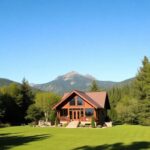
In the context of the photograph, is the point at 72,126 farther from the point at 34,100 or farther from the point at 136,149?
the point at 136,149

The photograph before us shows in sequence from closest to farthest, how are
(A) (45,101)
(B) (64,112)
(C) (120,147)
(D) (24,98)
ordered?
1. (C) (120,147)
2. (B) (64,112)
3. (D) (24,98)
4. (A) (45,101)

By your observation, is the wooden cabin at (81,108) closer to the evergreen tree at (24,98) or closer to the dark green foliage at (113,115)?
the dark green foliage at (113,115)

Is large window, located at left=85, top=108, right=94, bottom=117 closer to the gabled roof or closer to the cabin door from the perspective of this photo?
the gabled roof

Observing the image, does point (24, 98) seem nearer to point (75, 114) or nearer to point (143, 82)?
point (75, 114)

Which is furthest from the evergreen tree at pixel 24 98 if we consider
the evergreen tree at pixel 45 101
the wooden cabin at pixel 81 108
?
the wooden cabin at pixel 81 108

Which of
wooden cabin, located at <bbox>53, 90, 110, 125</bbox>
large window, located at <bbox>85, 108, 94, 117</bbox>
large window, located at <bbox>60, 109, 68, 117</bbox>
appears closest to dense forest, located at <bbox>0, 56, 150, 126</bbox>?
large window, located at <bbox>60, 109, 68, 117</bbox>

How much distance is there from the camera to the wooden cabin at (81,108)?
2334 inches

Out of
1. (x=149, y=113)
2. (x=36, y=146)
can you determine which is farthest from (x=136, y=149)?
(x=149, y=113)

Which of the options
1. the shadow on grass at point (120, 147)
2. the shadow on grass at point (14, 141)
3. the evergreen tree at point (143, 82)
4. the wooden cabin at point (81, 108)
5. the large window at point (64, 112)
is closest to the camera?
the shadow on grass at point (120, 147)

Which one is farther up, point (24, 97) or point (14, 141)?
point (24, 97)

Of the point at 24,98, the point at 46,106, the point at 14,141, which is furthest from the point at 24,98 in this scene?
the point at 14,141

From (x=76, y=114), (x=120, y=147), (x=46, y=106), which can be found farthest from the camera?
(x=46, y=106)

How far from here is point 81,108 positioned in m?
60.2

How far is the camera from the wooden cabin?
59281 millimetres
